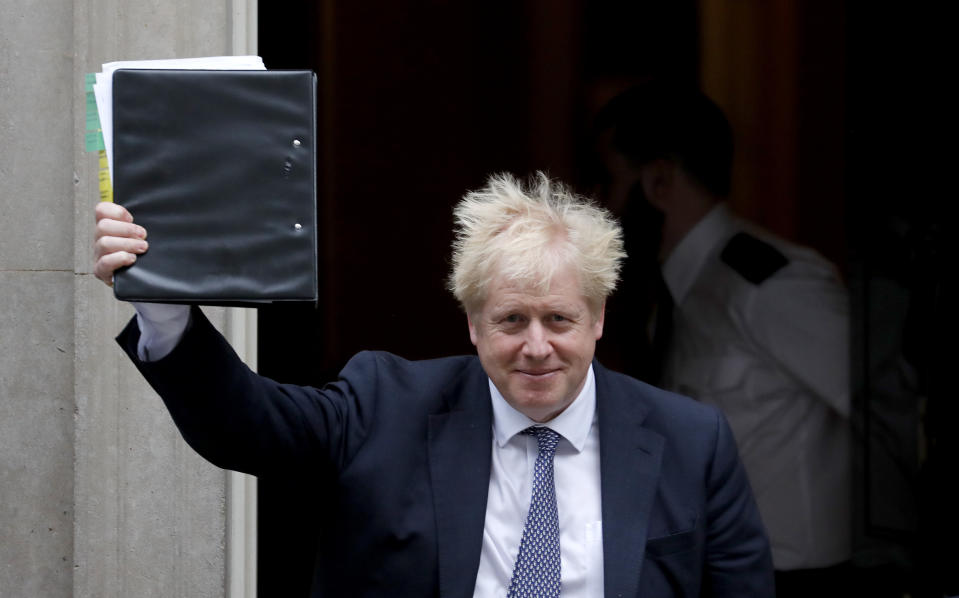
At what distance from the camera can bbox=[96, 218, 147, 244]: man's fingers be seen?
7.50 ft

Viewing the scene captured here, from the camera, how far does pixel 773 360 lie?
5.39 metres

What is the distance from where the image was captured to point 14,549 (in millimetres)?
4027

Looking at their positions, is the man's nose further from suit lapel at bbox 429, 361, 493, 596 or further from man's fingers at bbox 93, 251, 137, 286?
man's fingers at bbox 93, 251, 137, 286

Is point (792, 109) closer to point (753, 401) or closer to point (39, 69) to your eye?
point (753, 401)

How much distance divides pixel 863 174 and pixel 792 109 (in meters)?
0.42

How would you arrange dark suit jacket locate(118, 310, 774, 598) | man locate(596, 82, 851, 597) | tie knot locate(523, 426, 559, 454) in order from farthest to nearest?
man locate(596, 82, 851, 597)
tie knot locate(523, 426, 559, 454)
dark suit jacket locate(118, 310, 774, 598)

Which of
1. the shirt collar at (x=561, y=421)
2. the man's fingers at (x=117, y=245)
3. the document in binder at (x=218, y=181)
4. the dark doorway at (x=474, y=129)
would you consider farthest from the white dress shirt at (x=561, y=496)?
the dark doorway at (x=474, y=129)

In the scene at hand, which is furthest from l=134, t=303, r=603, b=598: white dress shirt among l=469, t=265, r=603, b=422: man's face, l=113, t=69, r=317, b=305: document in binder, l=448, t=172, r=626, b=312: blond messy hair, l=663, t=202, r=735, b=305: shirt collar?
l=663, t=202, r=735, b=305: shirt collar

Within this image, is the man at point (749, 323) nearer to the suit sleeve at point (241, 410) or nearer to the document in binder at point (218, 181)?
the suit sleeve at point (241, 410)

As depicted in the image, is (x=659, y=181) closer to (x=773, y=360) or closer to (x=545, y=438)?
(x=773, y=360)

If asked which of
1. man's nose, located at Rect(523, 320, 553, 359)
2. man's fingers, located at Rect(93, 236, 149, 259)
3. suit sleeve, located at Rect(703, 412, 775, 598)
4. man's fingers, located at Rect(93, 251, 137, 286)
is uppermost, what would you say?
man's fingers, located at Rect(93, 236, 149, 259)

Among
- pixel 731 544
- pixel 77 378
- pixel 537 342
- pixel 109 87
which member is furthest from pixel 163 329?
pixel 77 378

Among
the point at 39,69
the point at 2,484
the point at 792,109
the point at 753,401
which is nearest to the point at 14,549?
the point at 2,484

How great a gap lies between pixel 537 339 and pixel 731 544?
0.67 metres
